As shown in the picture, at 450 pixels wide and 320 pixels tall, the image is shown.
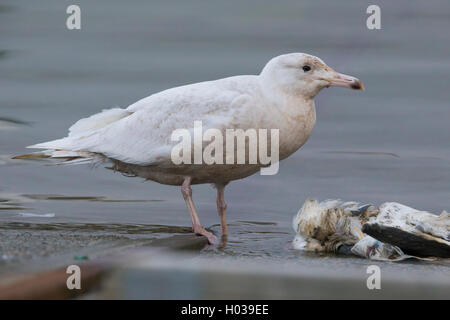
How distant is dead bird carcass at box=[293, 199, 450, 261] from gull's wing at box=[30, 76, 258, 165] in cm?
69

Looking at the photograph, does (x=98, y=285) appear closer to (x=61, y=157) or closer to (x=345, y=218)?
(x=345, y=218)

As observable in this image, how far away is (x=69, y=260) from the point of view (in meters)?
3.80

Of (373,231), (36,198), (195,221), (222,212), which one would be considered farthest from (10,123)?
(373,231)

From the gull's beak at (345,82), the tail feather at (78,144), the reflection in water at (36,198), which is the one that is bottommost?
the reflection in water at (36,198)

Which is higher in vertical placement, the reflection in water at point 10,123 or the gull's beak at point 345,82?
the gull's beak at point 345,82

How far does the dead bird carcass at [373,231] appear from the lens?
4.52m

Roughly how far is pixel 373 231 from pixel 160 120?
1544 mm

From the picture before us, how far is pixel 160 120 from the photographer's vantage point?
17.7ft

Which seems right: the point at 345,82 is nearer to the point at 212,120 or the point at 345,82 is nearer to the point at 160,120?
the point at 212,120

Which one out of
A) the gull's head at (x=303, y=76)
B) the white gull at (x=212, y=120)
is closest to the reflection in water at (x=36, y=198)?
the white gull at (x=212, y=120)

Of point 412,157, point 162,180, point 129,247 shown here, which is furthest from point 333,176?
point 129,247

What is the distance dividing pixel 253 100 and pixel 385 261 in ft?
3.98

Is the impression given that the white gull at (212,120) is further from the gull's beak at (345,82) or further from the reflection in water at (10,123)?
the reflection in water at (10,123)

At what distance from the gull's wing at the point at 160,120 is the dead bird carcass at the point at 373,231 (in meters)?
0.69
